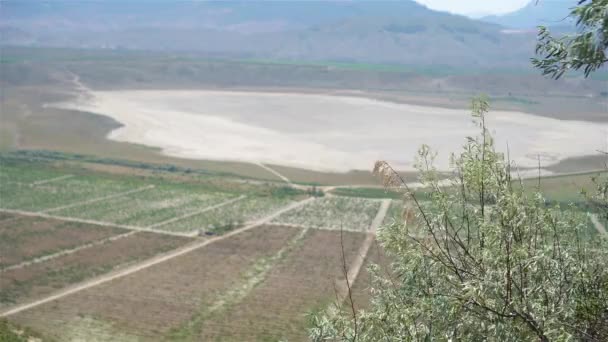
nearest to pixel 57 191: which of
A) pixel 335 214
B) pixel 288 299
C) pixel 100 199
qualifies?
pixel 100 199

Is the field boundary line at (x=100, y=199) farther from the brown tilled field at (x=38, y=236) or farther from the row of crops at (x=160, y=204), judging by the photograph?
the brown tilled field at (x=38, y=236)

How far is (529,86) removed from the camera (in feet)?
341

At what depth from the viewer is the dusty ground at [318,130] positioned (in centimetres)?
5391

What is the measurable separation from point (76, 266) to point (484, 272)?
81.3 feet

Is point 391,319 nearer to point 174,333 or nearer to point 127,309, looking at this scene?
point 174,333

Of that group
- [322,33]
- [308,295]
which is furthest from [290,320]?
[322,33]

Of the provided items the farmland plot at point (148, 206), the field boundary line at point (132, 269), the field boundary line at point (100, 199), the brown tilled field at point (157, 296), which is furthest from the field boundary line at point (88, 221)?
the brown tilled field at point (157, 296)

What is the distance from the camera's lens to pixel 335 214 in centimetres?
3797

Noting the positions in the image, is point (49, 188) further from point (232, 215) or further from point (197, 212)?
point (232, 215)

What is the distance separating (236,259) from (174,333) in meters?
9.09

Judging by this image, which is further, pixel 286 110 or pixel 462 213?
pixel 286 110

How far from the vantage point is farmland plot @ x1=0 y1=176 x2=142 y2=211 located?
3836 centimetres

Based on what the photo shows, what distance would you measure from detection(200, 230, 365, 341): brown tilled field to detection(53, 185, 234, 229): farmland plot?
→ 9.75 m

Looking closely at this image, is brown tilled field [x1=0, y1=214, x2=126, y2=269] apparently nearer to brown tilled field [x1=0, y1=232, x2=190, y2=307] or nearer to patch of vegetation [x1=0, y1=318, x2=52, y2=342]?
brown tilled field [x1=0, y1=232, x2=190, y2=307]
